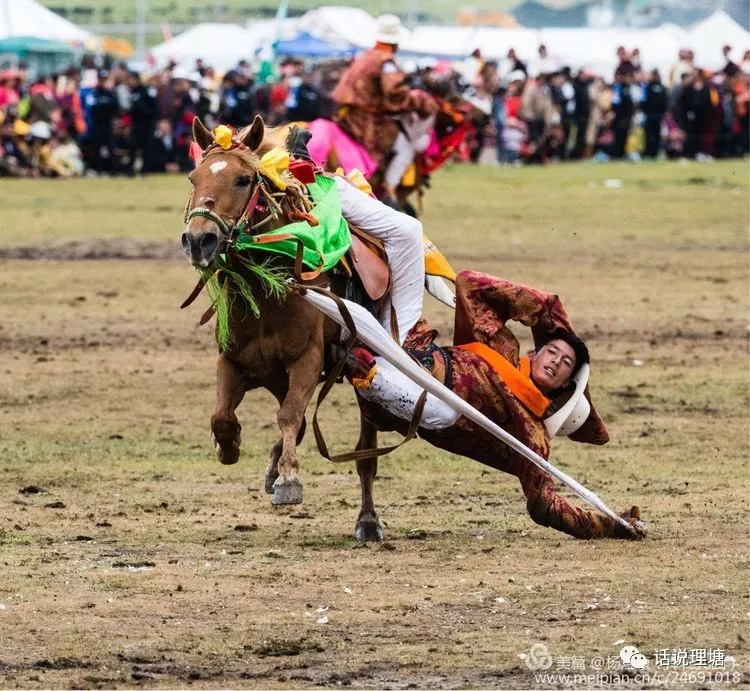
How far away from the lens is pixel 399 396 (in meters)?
8.02

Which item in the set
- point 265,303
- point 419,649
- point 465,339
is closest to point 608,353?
point 465,339

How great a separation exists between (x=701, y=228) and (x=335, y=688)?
17.3 meters

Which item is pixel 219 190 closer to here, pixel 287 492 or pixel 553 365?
pixel 287 492

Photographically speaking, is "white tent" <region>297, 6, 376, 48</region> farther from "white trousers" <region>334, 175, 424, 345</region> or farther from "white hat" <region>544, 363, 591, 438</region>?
"white hat" <region>544, 363, 591, 438</region>

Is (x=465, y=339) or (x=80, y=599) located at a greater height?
(x=465, y=339)

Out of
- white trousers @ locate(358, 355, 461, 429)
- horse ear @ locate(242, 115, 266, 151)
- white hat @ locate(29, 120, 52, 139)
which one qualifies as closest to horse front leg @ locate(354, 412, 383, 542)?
white trousers @ locate(358, 355, 461, 429)

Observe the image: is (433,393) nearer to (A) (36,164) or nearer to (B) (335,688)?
(B) (335,688)

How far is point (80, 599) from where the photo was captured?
7328 millimetres

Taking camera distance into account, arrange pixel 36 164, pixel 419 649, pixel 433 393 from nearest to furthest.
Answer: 1. pixel 419 649
2. pixel 433 393
3. pixel 36 164

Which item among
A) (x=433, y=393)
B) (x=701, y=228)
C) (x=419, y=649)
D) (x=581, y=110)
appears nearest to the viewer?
(x=419, y=649)

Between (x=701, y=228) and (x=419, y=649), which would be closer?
(x=419, y=649)

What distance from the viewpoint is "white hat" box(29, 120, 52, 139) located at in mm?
30406

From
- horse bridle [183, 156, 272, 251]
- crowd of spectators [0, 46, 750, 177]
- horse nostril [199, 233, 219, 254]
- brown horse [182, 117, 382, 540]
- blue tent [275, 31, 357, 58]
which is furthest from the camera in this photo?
blue tent [275, 31, 357, 58]

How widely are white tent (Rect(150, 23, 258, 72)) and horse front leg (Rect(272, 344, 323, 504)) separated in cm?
3676
